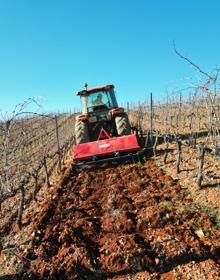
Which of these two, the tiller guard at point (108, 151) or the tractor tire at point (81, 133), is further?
the tractor tire at point (81, 133)

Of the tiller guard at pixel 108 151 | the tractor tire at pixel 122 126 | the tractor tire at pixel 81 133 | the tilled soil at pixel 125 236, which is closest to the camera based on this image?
the tilled soil at pixel 125 236

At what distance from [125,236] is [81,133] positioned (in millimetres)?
4862

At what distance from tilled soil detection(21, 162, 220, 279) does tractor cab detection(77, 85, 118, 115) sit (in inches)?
140

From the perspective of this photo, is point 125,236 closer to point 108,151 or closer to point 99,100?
point 108,151

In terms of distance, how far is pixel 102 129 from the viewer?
8484 millimetres

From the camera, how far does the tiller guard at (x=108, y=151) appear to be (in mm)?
7439

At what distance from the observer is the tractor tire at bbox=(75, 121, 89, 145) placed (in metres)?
8.49

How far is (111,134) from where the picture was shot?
8930mm

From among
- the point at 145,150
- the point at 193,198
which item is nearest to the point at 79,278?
the point at 193,198

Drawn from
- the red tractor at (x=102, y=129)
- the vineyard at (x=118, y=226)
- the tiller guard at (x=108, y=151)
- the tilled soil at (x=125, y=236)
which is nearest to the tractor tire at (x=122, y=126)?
the red tractor at (x=102, y=129)

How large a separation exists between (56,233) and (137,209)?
119 centimetres

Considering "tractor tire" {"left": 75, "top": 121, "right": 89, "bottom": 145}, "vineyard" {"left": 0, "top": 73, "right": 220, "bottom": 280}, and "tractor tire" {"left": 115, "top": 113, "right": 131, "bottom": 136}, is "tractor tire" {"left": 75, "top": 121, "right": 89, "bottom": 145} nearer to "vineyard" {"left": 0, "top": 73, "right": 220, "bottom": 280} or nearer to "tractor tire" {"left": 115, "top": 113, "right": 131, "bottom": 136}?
"tractor tire" {"left": 115, "top": 113, "right": 131, "bottom": 136}

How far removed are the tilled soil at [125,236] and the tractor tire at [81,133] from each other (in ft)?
8.76

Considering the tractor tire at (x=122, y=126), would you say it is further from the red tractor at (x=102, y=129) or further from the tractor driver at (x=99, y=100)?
the tractor driver at (x=99, y=100)
